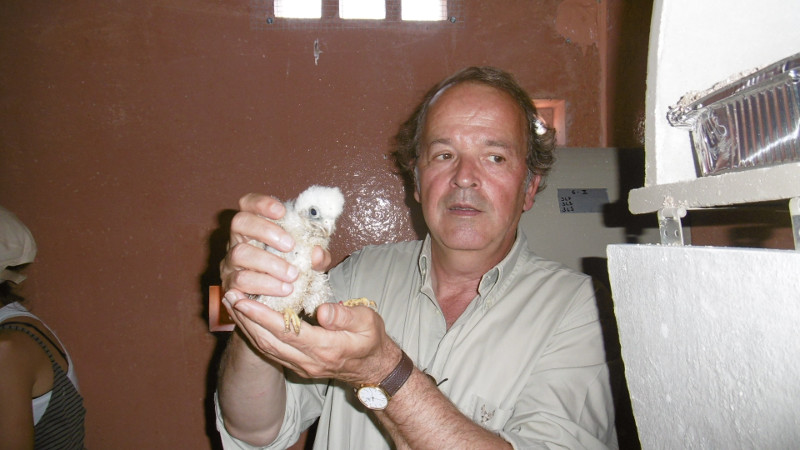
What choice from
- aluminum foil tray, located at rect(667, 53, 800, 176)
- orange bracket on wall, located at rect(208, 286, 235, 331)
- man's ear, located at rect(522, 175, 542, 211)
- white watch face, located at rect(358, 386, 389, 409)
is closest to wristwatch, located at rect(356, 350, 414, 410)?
white watch face, located at rect(358, 386, 389, 409)

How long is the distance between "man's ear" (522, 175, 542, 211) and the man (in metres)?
0.01

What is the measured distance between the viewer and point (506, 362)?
1292 millimetres

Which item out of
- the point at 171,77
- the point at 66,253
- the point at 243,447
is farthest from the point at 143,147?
the point at 243,447

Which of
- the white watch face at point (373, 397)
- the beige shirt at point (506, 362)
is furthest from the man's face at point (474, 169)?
the white watch face at point (373, 397)

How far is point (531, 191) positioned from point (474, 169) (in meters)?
0.40

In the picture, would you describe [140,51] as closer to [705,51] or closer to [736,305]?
[705,51]

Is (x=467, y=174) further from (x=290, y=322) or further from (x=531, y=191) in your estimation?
(x=290, y=322)

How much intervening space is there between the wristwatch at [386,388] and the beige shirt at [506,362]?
318mm

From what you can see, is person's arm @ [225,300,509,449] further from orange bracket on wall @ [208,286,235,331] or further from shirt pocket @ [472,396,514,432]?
orange bracket on wall @ [208,286,235,331]

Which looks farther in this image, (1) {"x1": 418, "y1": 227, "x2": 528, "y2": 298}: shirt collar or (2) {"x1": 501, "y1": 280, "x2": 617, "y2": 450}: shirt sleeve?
(1) {"x1": 418, "y1": 227, "x2": 528, "y2": 298}: shirt collar

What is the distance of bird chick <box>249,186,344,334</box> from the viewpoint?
3.07 feet

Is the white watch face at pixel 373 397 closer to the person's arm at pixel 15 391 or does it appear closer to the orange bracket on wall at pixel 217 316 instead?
the orange bracket on wall at pixel 217 316

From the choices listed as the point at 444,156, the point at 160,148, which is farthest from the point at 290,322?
the point at 160,148

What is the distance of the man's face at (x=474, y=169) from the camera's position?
1507mm
